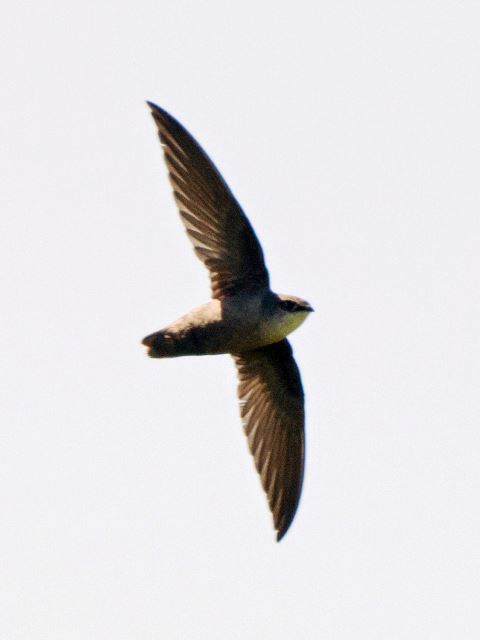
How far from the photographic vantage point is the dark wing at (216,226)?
1112 cm

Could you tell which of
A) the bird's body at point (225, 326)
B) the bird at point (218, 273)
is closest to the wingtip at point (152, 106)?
the bird at point (218, 273)

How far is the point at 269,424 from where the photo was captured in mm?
12211

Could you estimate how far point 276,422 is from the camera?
1223cm

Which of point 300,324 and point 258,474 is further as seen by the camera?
Answer: point 258,474

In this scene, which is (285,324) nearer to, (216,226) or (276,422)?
(216,226)

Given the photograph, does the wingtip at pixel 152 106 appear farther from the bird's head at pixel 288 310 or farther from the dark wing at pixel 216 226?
the bird's head at pixel 288 310

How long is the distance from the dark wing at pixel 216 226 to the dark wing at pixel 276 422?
815 mm

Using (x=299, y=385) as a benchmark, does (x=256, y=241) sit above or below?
above

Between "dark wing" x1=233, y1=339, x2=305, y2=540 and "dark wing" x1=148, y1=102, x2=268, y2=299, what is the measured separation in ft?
2.67

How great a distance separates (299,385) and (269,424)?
35cm

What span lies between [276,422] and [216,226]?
1684mm

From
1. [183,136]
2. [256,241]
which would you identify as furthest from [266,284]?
[183,136]

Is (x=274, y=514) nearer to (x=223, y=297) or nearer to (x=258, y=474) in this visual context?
(x=258, y=474)

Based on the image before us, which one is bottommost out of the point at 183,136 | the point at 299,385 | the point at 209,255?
the point at 299,385
